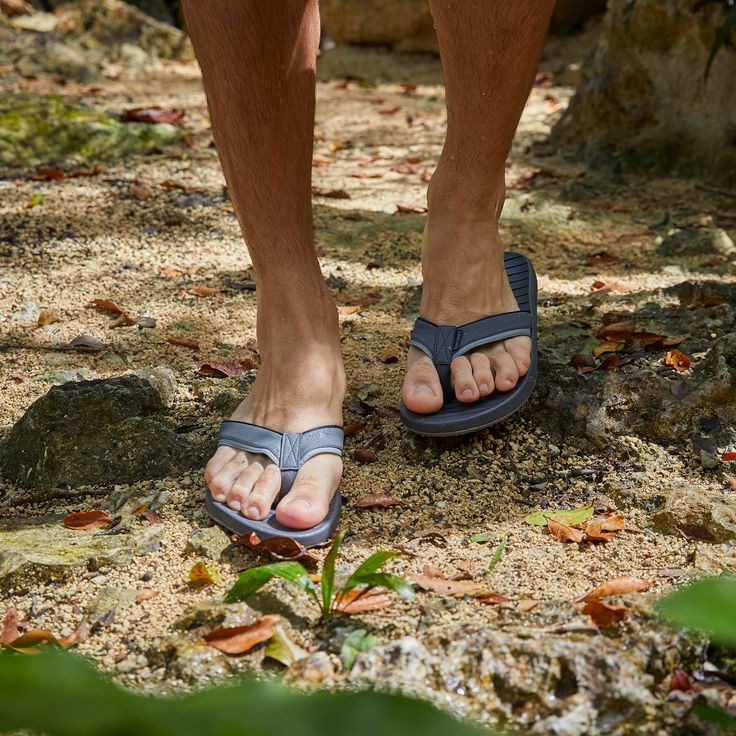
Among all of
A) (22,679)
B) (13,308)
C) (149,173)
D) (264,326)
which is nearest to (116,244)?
(13,308)

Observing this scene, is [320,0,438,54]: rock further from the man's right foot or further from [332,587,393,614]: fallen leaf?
[332,587,393,614]: fallen leaf

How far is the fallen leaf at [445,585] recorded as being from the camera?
1.43m

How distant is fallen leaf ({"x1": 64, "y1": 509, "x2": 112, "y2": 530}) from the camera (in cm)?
172

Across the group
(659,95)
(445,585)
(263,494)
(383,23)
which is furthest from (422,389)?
(383,23)

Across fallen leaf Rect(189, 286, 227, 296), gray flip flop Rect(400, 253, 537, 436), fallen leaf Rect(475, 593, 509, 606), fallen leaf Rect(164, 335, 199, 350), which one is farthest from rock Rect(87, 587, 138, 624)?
fallen leaf Rect(189, 286, 227, 296)

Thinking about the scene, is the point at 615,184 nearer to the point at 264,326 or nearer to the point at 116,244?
the point at 116,244

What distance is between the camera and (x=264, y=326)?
1865 millimetres

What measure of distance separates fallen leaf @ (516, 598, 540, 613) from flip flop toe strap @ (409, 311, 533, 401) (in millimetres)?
631

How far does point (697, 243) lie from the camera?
313cm

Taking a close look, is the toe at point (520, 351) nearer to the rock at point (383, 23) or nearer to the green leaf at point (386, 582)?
the green leaf at point (386, 582)

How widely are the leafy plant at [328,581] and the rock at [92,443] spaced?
582 millimetres

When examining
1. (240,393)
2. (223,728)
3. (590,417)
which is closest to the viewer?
(223,728)

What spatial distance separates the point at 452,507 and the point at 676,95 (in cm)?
295

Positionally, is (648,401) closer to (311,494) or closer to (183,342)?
(311,494)
